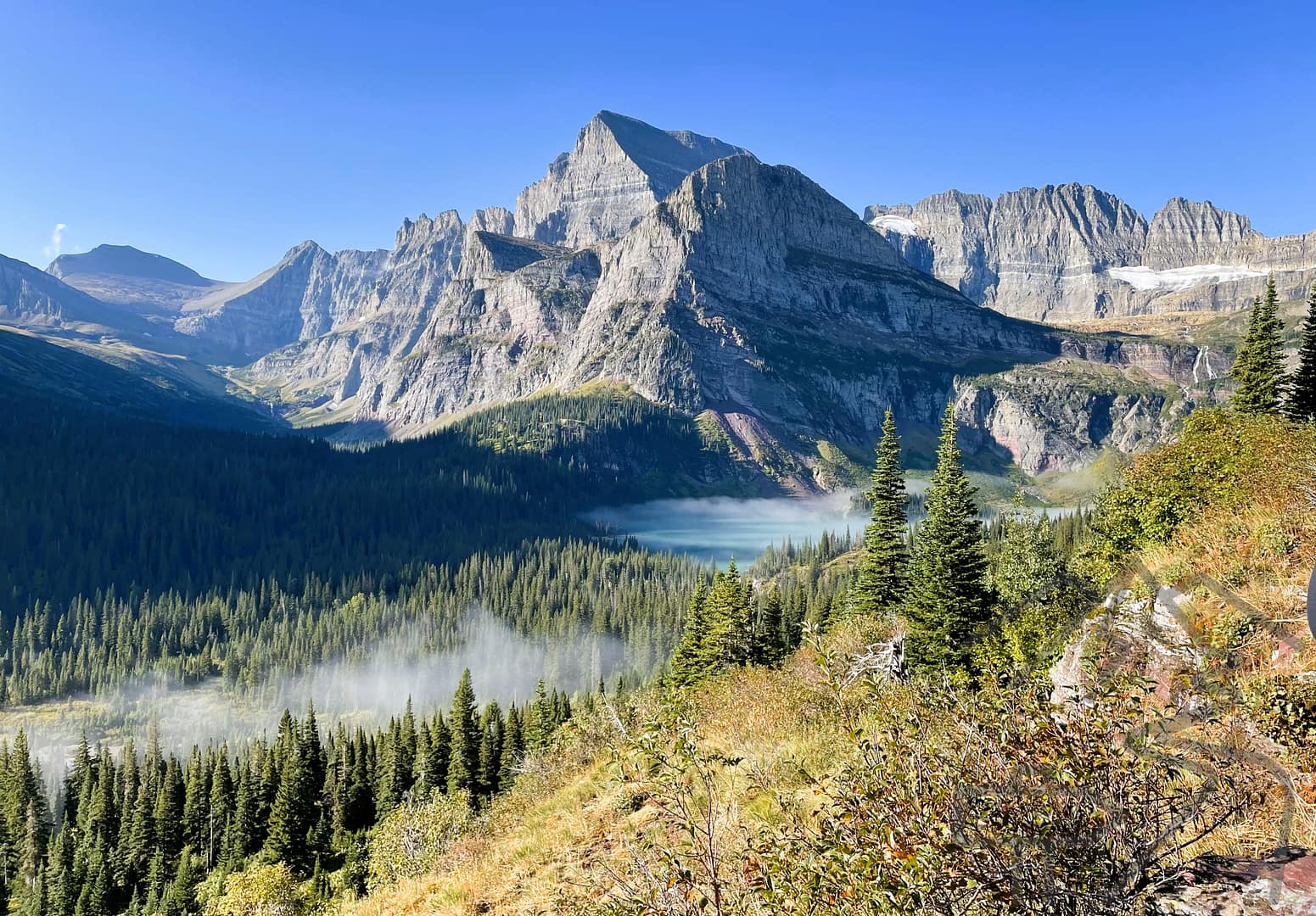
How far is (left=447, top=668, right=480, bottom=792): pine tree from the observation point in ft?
283

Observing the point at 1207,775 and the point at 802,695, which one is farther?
the point at 802,695

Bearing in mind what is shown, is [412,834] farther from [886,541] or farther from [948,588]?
[886,541]

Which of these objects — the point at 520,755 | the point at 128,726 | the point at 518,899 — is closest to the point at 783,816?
the point at 518,899

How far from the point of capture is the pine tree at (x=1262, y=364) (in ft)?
202

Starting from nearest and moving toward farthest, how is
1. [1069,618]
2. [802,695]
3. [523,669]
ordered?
[802,695] → [1069,618] → [523,669]

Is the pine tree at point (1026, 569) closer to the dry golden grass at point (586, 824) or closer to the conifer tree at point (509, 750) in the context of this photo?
the dry golden grass at point (586, 824)

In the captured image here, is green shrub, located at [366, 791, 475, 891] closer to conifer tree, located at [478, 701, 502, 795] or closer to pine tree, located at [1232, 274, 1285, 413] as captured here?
conifer tree, located at [478, 701, 502, 795]

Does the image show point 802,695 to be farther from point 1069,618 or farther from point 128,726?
point 128,726

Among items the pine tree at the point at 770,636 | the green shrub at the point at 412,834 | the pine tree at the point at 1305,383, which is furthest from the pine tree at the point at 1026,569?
the green shrub at the point at 412,834

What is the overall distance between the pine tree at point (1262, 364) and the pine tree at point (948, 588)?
31573mm

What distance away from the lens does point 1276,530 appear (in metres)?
16.6

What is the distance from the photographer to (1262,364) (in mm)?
62938

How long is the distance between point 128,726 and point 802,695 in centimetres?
22405

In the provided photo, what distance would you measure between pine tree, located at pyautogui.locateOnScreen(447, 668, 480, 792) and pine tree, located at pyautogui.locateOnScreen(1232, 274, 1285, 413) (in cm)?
8794
